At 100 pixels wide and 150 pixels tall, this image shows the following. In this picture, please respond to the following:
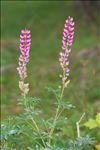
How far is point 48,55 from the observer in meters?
12.6

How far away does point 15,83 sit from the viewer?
10266 millimetres

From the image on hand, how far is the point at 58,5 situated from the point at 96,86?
9.31 m

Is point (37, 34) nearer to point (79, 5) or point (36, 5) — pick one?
point (79, 5)

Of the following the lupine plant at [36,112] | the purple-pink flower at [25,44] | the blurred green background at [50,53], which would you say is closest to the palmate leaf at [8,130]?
the lupine plant at [36,112]

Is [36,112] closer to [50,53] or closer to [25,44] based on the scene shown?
[25,44]

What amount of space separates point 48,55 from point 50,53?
0.17m

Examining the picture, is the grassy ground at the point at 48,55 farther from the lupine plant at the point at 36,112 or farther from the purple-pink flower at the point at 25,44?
the purple-pink flower at the point at 25,44

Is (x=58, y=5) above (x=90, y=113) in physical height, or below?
above

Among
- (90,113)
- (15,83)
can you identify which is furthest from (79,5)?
(90,113)

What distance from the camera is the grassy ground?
28.5ft

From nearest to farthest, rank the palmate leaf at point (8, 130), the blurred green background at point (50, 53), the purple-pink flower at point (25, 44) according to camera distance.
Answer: the purple-pink flower at point (25, 44) < the palmate leaf at point (8, 130) < the blurred green background at point (50, 53)

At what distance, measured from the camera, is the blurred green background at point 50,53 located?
28.5 ft

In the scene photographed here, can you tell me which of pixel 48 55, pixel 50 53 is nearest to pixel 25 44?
pixel 48 55

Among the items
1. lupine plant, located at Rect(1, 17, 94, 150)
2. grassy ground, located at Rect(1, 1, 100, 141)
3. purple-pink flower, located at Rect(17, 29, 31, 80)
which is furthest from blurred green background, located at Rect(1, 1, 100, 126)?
purple-pink flower, located at Rect(17, 29, 31, 80)
